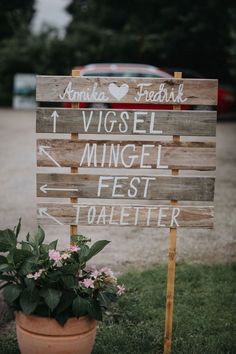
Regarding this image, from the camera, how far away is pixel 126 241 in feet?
20.9

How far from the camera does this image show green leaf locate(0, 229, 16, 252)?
10.9ft

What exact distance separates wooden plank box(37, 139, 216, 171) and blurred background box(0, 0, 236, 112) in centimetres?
1923

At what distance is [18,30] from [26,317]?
2383 centimetres

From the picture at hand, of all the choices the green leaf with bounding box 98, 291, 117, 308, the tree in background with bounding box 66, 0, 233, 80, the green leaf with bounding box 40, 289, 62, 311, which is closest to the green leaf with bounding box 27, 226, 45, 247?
the green leaf with bounding box 40, 289, 62, 311

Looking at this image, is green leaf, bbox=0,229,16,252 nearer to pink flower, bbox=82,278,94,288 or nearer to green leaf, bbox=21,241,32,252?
green leaf, bbox=21,241,32,252

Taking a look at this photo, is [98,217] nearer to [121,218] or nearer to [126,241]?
[121,218]

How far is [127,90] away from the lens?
3646 millimetres

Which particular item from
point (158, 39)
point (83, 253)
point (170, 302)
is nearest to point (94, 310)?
point (83, 253)

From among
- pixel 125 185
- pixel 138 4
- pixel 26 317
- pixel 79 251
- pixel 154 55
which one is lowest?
pixel 26 317

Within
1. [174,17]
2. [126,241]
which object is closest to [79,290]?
[126,241]

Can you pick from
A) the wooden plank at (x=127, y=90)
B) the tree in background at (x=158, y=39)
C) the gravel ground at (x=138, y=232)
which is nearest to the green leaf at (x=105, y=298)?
the wooden plank at (x=127, y=90)

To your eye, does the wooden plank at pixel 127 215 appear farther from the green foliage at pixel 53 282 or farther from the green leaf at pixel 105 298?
the green leaf at pixel 105 298

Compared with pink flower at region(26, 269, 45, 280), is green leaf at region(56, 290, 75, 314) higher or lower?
lower

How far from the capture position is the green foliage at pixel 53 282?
316cm
